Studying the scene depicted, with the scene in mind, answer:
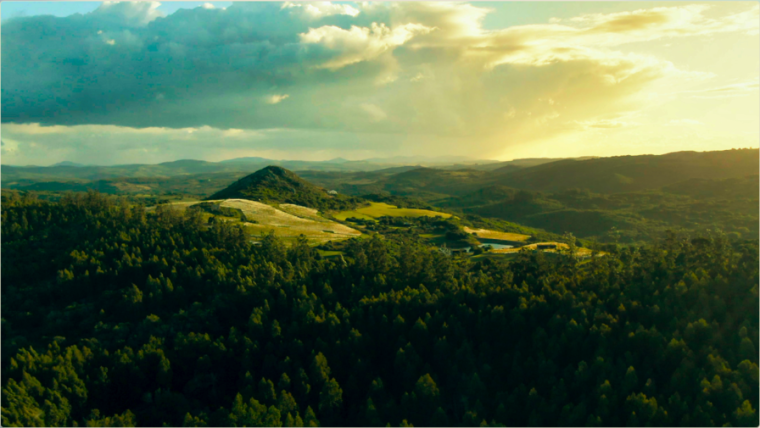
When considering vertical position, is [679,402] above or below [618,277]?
below

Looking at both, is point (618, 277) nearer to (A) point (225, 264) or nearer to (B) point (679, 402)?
(B) point (679, 402)

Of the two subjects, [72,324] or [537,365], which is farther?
[72,324]

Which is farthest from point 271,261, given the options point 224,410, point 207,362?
point 224,410

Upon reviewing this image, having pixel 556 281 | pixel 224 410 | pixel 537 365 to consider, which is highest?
pixel 556 281

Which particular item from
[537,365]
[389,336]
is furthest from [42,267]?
[537,365]

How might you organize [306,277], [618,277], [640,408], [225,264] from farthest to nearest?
[225,264] < [306,277] < [618,277] < [640,408]

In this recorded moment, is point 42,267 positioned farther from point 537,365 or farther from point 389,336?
point 537,365

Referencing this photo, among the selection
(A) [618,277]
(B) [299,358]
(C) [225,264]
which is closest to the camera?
(B) [299,358]
